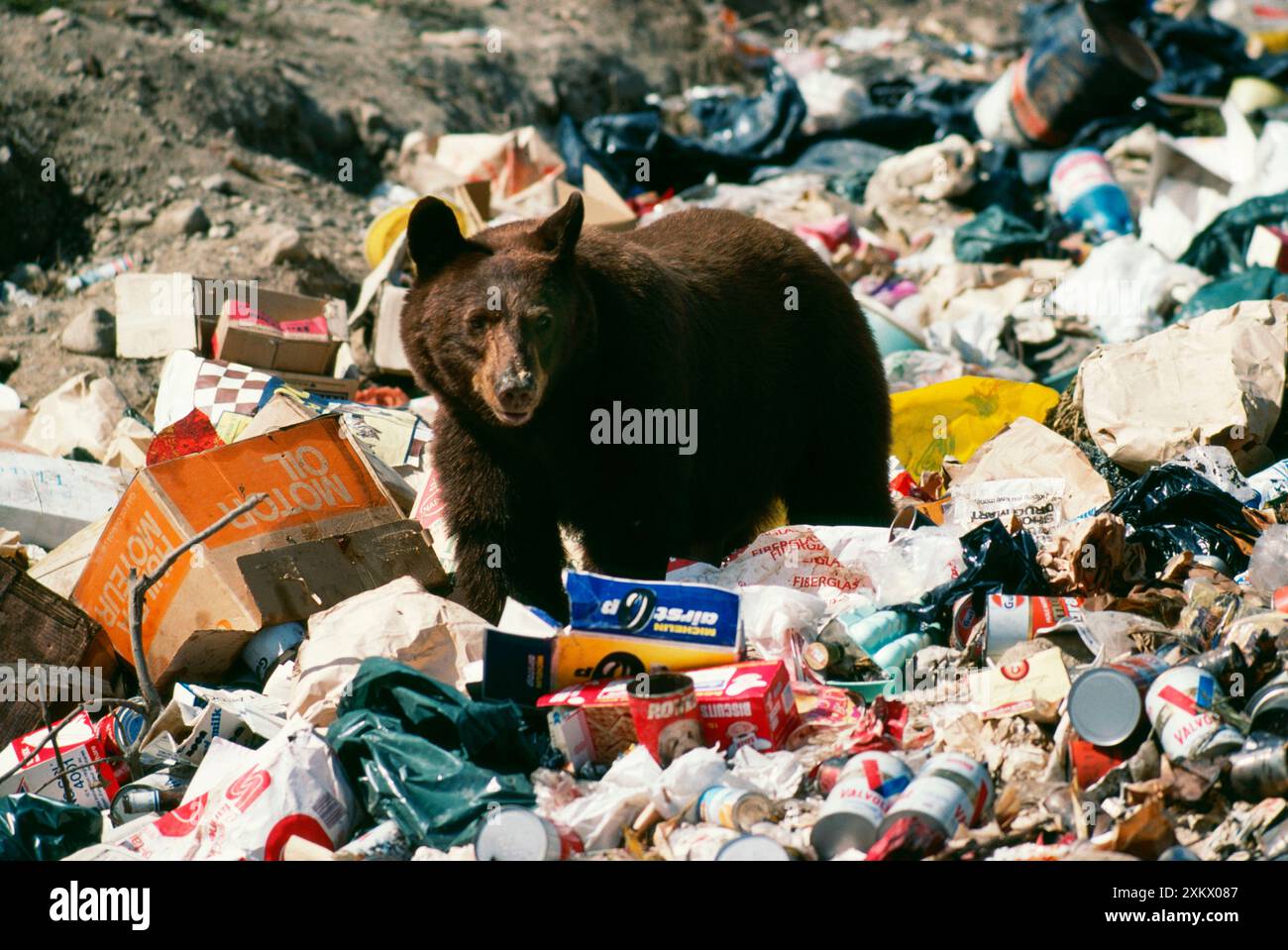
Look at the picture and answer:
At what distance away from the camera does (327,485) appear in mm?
4523

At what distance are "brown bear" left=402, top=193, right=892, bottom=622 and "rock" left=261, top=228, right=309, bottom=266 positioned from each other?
9.56 feet

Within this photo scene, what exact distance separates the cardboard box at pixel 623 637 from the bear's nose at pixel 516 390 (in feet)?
1.74

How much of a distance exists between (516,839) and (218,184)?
19.4ft

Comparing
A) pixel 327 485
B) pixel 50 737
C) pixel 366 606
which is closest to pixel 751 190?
pixel 327 485

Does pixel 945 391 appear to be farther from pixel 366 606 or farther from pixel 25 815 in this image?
pixel 25 815

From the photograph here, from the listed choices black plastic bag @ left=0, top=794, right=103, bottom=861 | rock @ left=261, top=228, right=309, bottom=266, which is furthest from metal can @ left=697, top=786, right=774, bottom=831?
rock @ left=261, top=228, right=309, bottom=266

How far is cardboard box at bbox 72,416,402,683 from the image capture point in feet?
13.6

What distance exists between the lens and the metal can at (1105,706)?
9.98 ft

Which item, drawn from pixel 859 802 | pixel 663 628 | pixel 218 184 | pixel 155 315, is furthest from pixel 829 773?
pixel 218 184

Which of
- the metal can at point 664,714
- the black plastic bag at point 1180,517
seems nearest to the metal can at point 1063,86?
the black plastic bag at point 1180,517

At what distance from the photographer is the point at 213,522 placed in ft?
13.9

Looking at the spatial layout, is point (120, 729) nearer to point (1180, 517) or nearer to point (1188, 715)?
point (1188, 715)

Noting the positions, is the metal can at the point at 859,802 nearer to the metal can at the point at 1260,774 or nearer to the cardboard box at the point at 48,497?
the metal can at the point at 1260,774

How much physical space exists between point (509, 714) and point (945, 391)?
9.94ft
